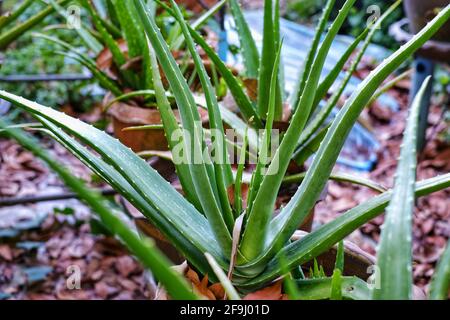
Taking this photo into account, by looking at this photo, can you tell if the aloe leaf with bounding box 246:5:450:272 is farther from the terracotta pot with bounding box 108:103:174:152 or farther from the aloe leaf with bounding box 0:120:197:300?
the terracotta pot with bounding box 108:103:174:152

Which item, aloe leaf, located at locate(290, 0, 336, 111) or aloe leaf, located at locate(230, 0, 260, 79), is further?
aloe leaf, located at locate(230, 0, 260, 79)

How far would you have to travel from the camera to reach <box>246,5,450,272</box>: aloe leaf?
1.67 feet

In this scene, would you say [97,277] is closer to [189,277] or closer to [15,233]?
[15,233]

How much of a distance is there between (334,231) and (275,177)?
0.08 meters

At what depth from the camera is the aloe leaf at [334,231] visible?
1.67ft

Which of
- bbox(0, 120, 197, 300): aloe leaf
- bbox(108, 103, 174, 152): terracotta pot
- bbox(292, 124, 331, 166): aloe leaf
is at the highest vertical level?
bbox(108, 103, 174, 152): terracotta pot

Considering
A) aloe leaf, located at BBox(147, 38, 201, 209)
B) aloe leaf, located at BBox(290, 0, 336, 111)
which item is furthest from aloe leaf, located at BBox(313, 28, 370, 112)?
aloe leaf, located at BBox(147, 38, 201, 209)

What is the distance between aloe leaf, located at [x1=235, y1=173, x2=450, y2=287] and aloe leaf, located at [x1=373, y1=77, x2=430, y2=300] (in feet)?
0.29

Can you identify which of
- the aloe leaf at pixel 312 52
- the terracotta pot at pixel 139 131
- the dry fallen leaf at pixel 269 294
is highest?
the aloe leaf at pixel 312 52

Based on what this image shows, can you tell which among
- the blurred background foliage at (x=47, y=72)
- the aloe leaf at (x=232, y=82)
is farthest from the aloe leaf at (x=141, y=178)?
the blurred background foliage at (x=47, y=72)

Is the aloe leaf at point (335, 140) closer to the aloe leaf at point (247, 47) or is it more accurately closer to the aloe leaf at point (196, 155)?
the aloe leaf at point (196, 155)

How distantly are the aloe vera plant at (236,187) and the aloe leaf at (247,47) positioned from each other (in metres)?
0.40

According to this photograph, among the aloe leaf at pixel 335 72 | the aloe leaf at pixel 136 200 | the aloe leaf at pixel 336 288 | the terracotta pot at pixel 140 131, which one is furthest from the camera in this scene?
the terracotta pot at pixel 140 131
